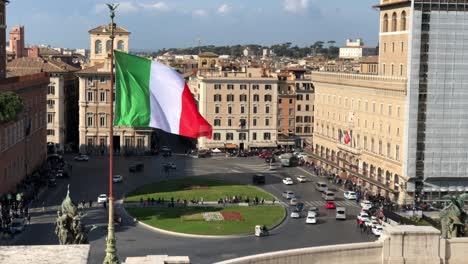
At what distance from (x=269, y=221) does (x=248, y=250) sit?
26.5 feet

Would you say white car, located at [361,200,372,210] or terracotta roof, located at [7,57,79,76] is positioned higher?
terracotta roof, located at [7,57,79,76]

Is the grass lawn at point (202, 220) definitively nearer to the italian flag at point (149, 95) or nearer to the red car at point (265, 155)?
the italian flag at point (149, 95)

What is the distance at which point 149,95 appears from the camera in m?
19.1

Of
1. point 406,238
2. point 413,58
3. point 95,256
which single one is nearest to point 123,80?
point 406,238

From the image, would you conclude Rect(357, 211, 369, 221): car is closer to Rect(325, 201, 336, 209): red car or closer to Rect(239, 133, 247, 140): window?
Rect(325, 201, 336, 209): red car

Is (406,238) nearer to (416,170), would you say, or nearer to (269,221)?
(269,221)

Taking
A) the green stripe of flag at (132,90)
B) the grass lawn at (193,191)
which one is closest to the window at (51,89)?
the grass lawn at (193,191)

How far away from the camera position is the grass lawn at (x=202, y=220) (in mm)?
46250

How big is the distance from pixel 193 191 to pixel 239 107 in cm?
2969

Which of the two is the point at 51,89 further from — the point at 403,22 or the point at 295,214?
the point at 295,214

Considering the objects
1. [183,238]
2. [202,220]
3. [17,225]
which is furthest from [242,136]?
[17,225]

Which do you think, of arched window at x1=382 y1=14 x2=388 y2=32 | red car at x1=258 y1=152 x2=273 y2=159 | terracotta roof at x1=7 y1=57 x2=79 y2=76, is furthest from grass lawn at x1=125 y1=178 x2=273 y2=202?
terracotta roof at x1=7 y1=57 x2=79 y2=76

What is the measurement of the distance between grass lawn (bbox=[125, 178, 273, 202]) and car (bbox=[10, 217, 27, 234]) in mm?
11625

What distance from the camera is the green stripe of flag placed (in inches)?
746
